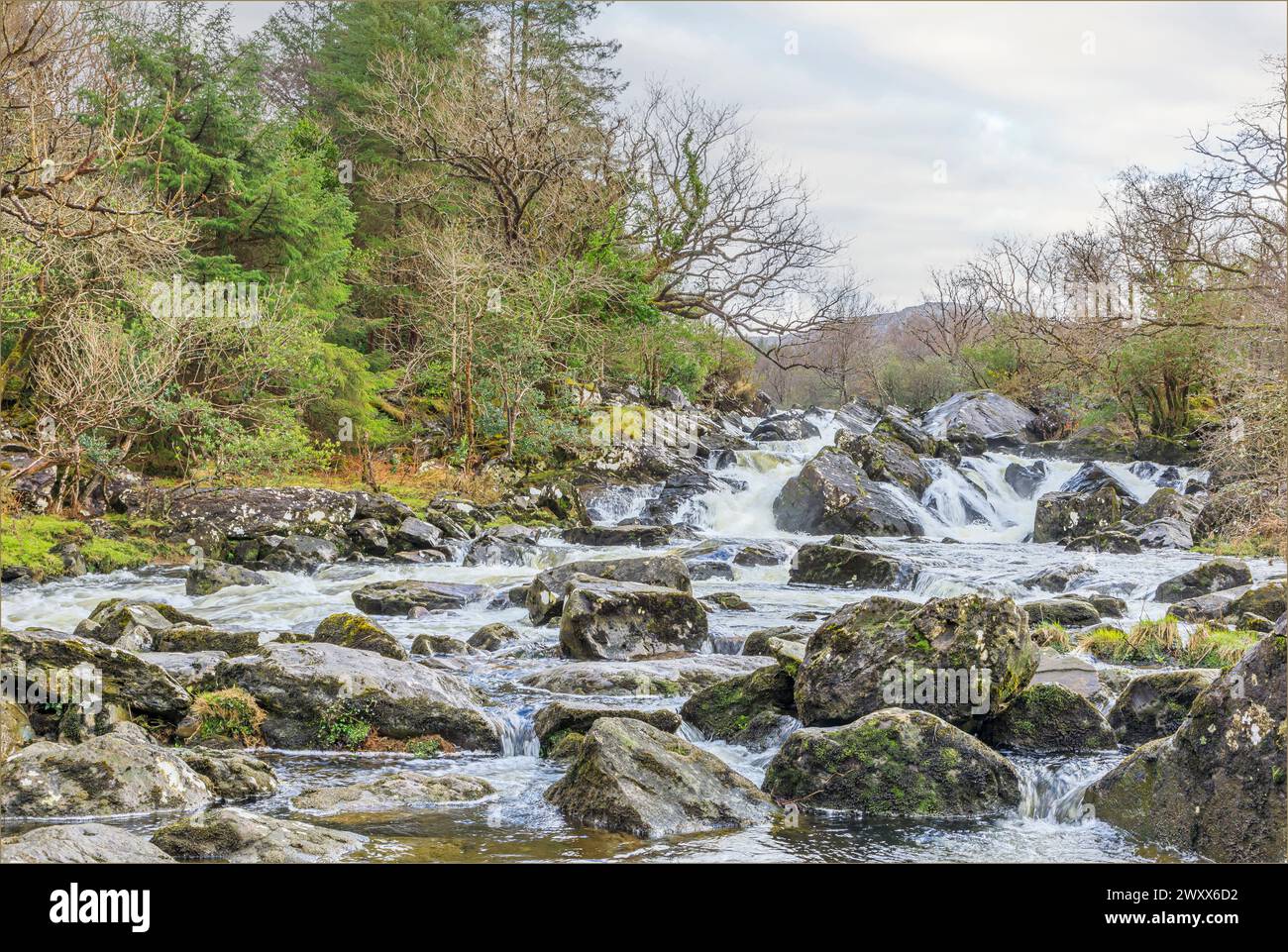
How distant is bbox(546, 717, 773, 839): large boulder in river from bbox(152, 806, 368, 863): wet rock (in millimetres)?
1405

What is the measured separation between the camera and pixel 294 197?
20.8 metres

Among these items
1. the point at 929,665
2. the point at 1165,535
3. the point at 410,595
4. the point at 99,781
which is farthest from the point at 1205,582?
the point at 99,781

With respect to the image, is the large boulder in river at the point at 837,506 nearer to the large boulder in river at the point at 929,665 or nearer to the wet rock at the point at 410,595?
the wet rock at the point at 410,595

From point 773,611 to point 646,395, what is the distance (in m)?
18.7

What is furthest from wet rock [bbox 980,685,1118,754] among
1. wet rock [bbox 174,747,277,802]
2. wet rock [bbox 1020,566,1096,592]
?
wet rock [bbox 1020,566,1096,592]

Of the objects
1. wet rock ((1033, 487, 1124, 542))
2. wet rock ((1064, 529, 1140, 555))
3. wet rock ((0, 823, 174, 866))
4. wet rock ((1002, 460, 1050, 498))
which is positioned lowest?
wet rock ((0, 823, 174, 866))

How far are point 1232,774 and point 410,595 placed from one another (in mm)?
10335

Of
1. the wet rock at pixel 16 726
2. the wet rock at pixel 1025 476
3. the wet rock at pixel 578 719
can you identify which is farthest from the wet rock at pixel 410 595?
the wet rock at pixel 1025 476

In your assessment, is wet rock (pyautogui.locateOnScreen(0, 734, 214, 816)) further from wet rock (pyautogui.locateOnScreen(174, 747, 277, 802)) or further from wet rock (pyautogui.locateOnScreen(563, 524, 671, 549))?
wet rock (pyautogui.locateOnScreen(563, 524, 671, 549))

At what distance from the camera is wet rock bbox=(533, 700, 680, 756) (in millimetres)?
7746

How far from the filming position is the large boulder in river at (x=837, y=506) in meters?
21.1

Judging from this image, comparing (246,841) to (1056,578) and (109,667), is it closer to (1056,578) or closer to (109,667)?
(109,667)

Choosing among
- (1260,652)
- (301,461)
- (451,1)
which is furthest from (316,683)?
(451,1)

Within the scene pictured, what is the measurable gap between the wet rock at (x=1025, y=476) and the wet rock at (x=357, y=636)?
19.3 meters
